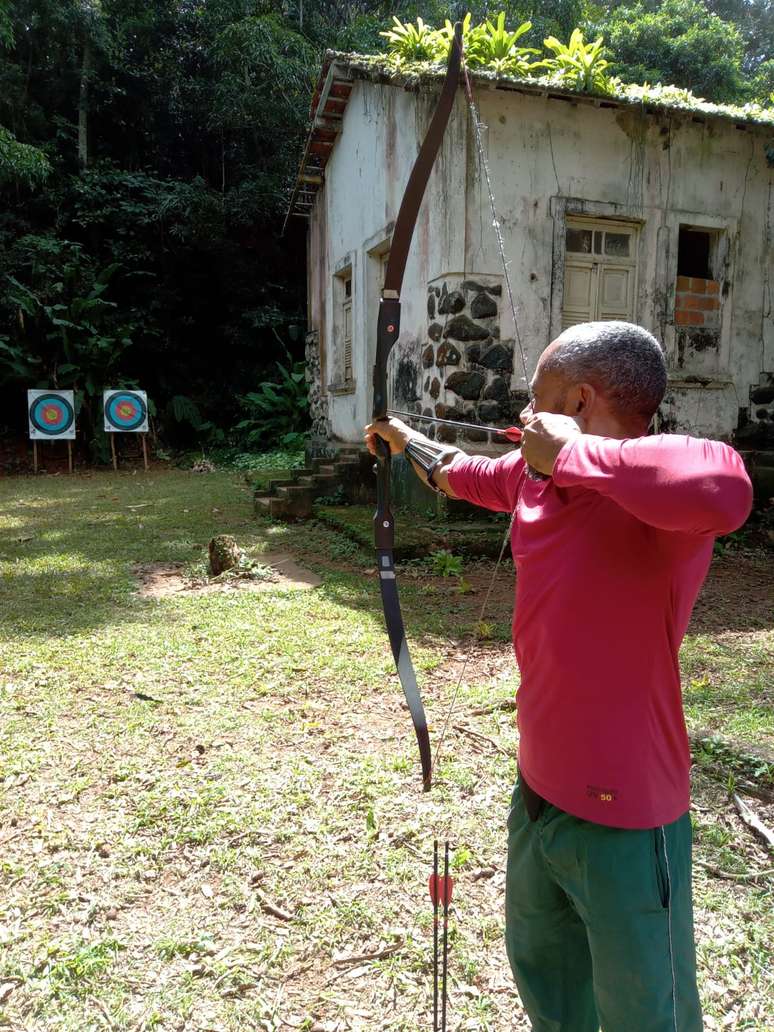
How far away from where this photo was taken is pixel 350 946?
6.86ft

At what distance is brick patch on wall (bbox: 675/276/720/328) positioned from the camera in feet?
24.1

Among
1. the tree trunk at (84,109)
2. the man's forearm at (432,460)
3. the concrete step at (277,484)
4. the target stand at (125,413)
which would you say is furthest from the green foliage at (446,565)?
the tree trunk at (84,109)

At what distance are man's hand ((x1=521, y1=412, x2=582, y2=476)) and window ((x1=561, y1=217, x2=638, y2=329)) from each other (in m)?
6.15

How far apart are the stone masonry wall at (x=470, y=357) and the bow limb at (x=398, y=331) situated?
465cm

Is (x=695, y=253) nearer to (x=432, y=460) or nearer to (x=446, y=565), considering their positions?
(x=446, y=565)

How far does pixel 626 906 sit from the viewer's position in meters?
1.18

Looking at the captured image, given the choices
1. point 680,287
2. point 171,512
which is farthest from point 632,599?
point 171,512

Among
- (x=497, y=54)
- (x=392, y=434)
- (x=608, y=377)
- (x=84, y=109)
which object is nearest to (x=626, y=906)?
(x=608, y=377)

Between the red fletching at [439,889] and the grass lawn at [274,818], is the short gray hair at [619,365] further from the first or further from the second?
the grass lawn at [274,818]

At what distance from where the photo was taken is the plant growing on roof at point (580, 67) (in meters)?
6.42

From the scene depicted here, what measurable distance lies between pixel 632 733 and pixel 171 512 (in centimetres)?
839

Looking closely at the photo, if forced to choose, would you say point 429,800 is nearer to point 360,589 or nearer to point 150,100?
point 360,589

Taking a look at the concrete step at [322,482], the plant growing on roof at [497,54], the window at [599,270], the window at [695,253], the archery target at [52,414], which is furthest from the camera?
the archery target at [52,414]

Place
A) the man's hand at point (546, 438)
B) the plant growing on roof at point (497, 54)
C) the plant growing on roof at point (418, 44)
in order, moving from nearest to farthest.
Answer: the man's hand at point (546, 438)
the plant growing on roof at point (497, 54)
the plant growing on roof at point (418, 44)
